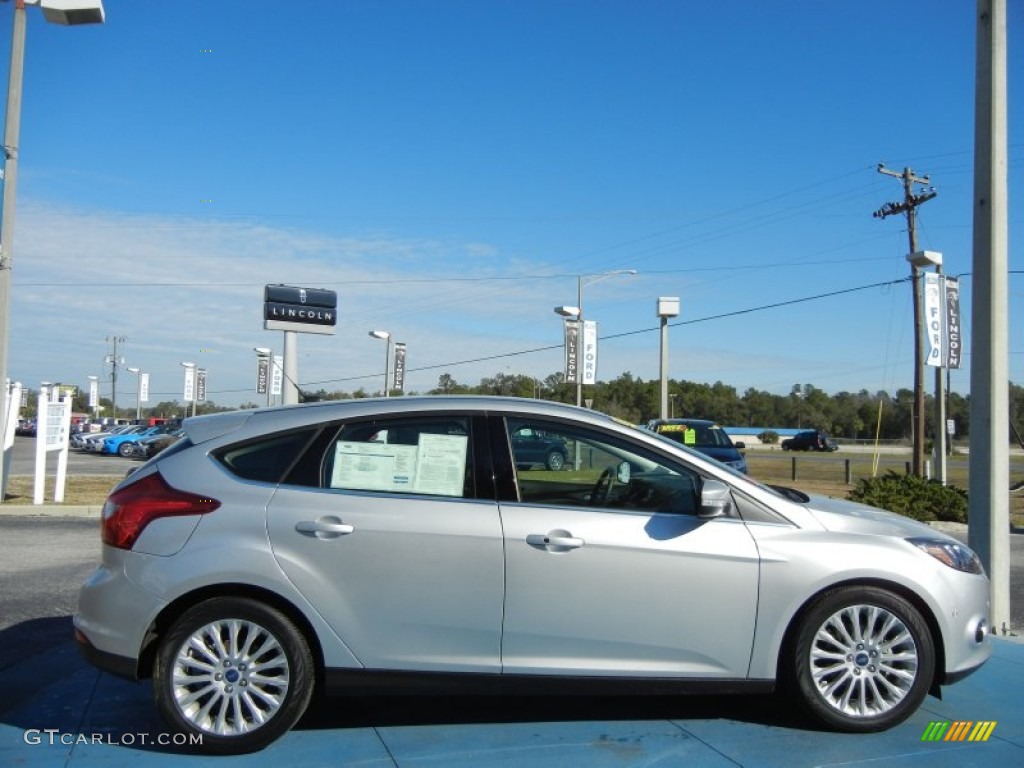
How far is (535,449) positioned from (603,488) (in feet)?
1.30

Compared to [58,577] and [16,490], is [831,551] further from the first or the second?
[16,490]

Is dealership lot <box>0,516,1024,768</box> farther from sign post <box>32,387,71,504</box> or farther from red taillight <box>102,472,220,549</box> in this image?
sign post <box>32,387,71,504</box>

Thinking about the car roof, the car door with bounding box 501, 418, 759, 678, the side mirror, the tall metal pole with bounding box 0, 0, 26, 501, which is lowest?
the car door with bounding box 501, 418, 759, 678

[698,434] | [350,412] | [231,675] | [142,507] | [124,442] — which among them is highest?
[350,412]

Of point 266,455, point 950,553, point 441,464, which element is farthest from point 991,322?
point 266,455

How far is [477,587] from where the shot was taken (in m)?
4.12

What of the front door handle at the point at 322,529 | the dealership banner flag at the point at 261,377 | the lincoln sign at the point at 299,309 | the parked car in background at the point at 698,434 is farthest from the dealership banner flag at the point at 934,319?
the dealership banner flag at the point at 261,377

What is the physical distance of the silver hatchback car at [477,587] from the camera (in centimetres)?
405

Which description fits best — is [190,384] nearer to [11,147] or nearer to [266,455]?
[11,147]

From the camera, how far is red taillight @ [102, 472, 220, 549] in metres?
4.13

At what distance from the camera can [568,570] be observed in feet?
13.5

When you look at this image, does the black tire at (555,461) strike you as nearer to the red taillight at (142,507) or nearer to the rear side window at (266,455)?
the rear side window at (266,455)

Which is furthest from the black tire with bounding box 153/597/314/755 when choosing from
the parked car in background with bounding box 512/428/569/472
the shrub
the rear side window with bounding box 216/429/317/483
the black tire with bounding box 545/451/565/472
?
the shrub

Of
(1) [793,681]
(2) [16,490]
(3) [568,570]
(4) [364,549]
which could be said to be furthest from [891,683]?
(2) [16,490]
